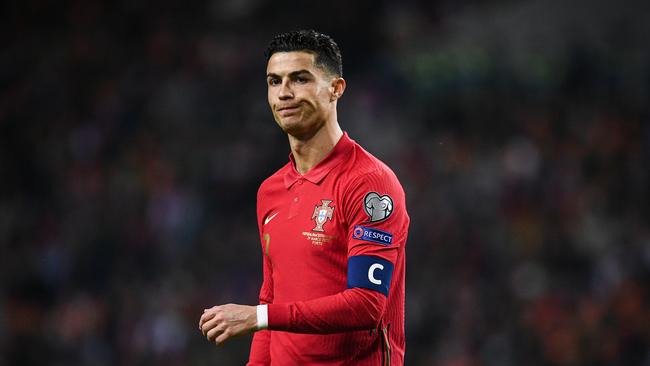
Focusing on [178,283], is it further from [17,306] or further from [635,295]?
[635,295]

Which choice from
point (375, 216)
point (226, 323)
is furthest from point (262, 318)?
point (375, 216)

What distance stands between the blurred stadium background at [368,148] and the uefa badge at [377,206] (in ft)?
17.6

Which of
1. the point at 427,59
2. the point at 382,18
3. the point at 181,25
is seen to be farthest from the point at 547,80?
the point at 181,25

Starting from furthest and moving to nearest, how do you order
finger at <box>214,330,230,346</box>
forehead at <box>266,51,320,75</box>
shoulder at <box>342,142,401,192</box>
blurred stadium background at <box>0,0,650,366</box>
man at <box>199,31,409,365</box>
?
blurred stadium background at <box>0,0,650,366</box> < forehead at <box>266,51,320,75</box> < shoulder at <box>342,142,401,192</box> < man at <box>199,31,409,365</box> < finger at <box>214,330,230,346</box>

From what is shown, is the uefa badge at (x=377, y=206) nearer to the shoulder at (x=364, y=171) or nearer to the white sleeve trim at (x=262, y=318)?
the shoulder at (x=364, y=171)

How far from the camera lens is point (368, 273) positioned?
9.66 feet

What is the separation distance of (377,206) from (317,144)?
39 centimetres

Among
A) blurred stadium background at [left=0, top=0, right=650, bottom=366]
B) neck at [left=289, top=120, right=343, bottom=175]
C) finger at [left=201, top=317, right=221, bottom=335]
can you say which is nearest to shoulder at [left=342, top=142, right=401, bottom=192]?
neck at [left=289, top=120, right=343, bottom=175]

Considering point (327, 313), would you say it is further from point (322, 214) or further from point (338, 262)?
point (322, 214)

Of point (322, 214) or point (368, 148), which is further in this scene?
point (368, 148)

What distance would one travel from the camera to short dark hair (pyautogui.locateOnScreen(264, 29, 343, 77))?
3.19m

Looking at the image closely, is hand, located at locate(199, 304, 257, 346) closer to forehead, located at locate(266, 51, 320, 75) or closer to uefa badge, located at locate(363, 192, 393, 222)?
uefa badge, located at locate(363, 192, 393, 222)

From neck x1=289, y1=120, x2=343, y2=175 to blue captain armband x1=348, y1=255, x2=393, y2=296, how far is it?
46cm

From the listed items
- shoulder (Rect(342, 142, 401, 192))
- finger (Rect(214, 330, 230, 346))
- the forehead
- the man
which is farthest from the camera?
the forehead
